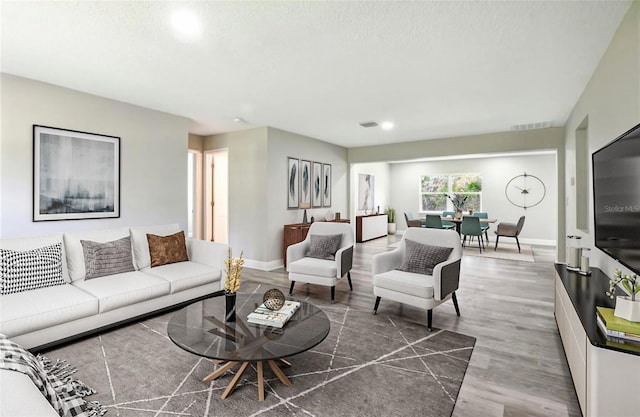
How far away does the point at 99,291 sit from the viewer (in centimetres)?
288

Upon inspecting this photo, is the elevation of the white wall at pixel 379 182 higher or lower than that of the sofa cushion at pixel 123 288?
higher

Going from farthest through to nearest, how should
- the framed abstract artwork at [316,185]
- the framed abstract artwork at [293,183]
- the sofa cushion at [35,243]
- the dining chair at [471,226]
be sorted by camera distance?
1. the dining chair at [471,226]
2. the framed abstract artwork at [316,185]
3. the framed abstract artwork at [293,183]
4. the sofa cushion at [35,243]

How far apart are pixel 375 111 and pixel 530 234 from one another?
264 inches

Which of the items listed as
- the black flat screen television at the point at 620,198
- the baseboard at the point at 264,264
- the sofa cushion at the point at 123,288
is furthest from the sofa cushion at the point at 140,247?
the black flat screen television at the point at 620,198

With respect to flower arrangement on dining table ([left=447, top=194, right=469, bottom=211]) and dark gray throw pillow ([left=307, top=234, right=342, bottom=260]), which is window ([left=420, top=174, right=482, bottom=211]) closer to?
flower arrangement on dining table ([left=447, top=194, right=469, bottom=211])

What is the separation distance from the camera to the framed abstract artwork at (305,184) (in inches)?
251

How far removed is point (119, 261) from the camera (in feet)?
11.1

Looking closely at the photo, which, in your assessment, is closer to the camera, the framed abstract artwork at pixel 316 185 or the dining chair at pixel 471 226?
the framed abstract artwork at pixel 316 185

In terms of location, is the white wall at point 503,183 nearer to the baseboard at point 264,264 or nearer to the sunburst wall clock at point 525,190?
the sunburst wall clock at point 525,190

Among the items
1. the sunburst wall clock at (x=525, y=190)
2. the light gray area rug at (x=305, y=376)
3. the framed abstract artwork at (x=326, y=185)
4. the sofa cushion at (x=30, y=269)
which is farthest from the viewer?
the sunburst wall clock at (x=525, y=190)

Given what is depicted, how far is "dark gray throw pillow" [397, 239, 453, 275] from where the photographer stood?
337 centimetres

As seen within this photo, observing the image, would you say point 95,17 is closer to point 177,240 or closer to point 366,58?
point 366,58

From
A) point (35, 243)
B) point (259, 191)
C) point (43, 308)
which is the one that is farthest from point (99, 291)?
point (259, 191)

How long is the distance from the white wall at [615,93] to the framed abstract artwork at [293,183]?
4360 millimetres
